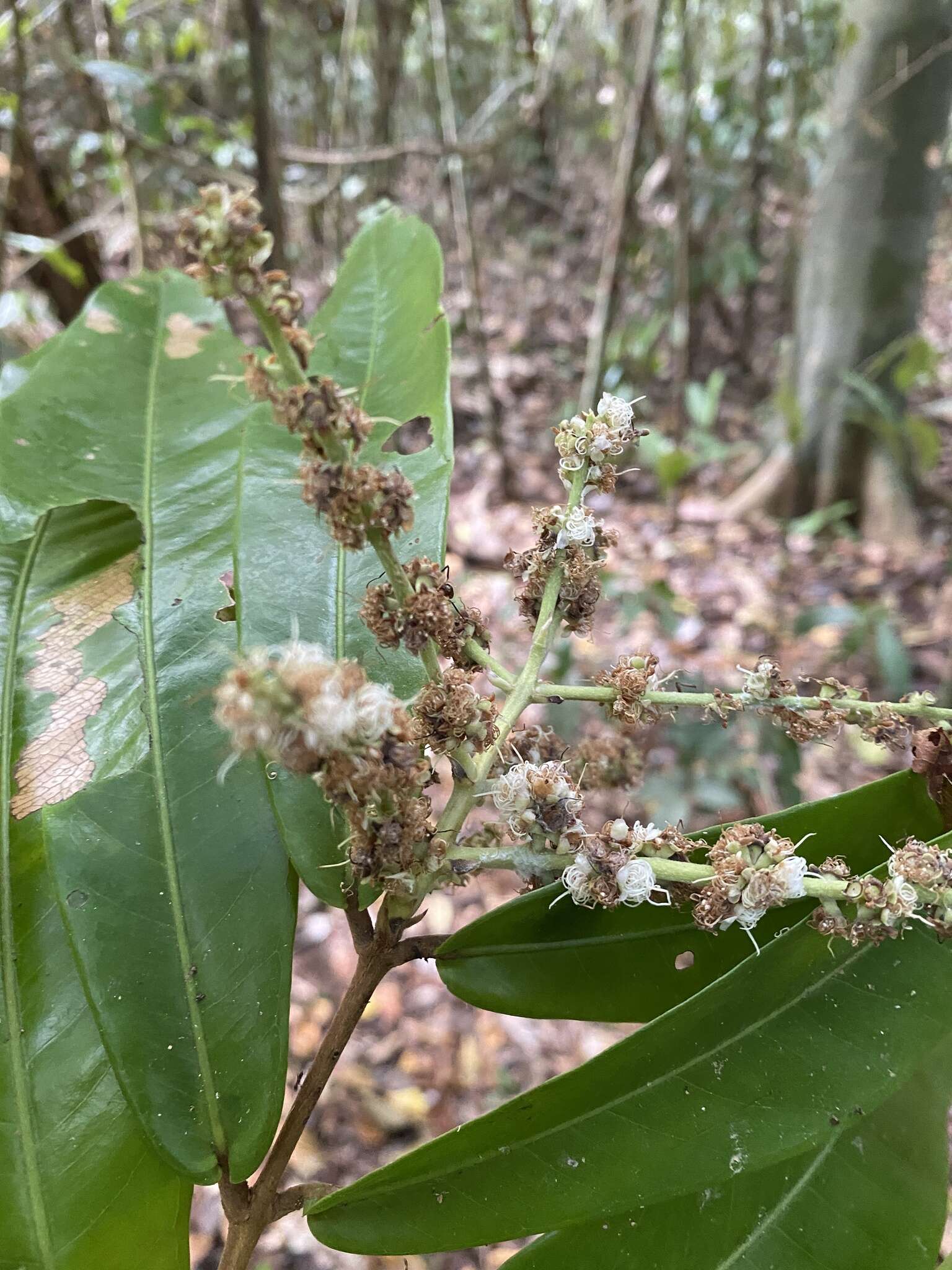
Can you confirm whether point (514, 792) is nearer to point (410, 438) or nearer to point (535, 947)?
point (535, 947)

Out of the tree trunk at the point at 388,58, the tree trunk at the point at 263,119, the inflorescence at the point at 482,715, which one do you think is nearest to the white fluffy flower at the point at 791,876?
the inflorescence at the point at 482,715

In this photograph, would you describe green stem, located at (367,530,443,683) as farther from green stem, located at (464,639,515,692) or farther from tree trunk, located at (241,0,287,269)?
tree trunk, located at (241,0,287,269)

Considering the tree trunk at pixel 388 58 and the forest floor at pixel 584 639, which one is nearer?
the forest floor at pixel 584 639

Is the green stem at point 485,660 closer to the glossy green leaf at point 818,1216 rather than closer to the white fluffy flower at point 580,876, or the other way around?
the white fluffy flower at point 580,876

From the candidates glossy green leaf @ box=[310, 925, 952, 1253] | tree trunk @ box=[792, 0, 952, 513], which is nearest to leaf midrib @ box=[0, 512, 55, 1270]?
glossy green leaf @ box=[310, 925, 952, 1253]

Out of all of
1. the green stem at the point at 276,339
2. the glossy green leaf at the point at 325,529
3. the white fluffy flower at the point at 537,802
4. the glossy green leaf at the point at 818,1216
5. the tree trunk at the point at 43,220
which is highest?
the tree trunk at the point at 43,220

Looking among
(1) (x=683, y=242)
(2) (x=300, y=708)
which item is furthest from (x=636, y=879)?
(1) (x=683, y=242)

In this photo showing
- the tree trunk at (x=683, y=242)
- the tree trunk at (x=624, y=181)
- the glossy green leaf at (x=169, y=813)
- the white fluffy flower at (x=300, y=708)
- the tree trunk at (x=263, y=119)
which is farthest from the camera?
the tree trunk at (x=683, y=242)
